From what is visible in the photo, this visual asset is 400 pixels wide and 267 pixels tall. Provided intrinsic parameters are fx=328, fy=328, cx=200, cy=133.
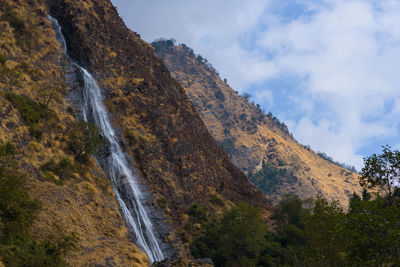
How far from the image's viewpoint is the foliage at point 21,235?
19.5m

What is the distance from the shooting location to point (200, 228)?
48312 mm

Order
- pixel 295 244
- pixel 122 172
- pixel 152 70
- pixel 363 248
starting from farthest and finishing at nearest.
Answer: pixel 152 70 < pixel 295 244 < pixel 122 172 < pixel 363 248

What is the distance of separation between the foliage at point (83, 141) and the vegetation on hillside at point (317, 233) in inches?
741

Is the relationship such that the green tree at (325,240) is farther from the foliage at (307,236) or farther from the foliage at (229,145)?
the foliage at (229,145)

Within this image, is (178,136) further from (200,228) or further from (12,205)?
(12,205)

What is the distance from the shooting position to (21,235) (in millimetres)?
21984

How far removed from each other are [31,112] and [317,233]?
30.7 metres

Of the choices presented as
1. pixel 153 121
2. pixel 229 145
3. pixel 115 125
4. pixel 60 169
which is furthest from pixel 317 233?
pixel 229 145

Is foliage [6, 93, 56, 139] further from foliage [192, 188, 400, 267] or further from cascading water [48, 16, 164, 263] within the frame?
foliage [192, 188, 400, 267]

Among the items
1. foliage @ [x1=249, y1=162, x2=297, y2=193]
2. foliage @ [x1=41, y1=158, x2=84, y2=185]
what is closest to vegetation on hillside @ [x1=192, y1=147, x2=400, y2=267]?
foliage @ [x1=41, y1=158, x2=84, y2=185]

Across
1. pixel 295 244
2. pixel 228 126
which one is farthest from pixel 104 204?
pixel 228 126

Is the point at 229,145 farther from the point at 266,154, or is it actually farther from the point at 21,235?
the point at 21,235

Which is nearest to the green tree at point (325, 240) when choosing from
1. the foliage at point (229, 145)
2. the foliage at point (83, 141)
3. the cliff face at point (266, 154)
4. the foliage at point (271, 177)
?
the foliage at point (83, 141)

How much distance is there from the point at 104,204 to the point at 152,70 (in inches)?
1538
